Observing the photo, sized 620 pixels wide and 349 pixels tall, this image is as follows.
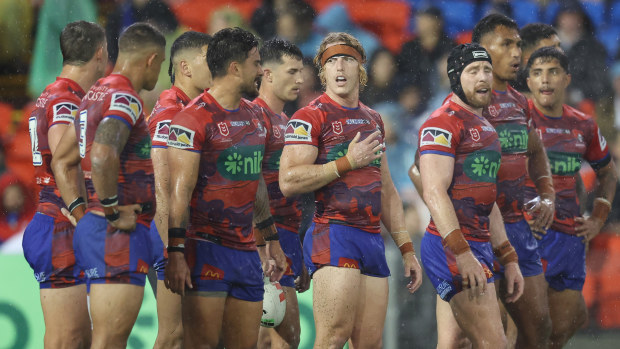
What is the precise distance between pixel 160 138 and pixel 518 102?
2.70 m

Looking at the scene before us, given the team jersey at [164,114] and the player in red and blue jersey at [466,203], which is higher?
the team jersey at [164,114]

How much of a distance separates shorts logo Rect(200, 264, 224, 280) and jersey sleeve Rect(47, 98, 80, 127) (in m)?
1.46

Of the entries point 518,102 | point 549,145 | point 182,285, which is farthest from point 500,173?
point 182,285

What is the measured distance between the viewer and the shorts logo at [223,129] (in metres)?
5.30

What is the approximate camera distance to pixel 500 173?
668 centimetres

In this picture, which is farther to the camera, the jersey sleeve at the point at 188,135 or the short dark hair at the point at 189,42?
the short dark hair at the point at 189,42

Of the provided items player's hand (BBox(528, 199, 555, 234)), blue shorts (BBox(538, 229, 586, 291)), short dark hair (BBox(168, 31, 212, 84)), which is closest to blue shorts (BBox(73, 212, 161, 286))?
short dark hair (BBox(168, 31, 212, 84))

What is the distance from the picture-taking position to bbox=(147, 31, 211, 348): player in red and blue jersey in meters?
5.96

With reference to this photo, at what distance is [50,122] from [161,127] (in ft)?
2.59

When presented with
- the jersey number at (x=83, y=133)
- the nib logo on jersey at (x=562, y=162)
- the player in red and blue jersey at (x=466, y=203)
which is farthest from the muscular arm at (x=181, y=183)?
the nib logo on jersey at (x=562, y=162)

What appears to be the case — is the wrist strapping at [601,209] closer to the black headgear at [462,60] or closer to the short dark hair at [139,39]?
the black headgear at [462,60]

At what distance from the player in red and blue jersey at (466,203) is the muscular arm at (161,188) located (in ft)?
5.76

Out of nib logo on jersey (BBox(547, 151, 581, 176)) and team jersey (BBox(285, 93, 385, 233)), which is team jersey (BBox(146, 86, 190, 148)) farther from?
nib logo on jersey (BBox(547, 151, 581, 176))

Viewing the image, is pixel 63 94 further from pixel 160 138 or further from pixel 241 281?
pixel 241 281
